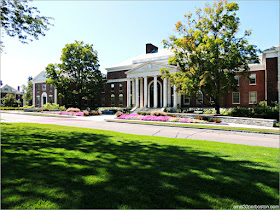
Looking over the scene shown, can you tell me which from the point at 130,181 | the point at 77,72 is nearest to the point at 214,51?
the point at 130,181

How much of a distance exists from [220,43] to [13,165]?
957 inches

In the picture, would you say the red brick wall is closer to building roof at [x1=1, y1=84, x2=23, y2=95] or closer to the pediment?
the pediment

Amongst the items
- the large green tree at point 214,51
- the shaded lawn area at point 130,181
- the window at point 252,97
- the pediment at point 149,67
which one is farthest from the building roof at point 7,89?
the shaded lawn area at point 130,181

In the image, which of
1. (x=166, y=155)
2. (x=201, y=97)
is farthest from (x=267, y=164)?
(x=201, y=97)

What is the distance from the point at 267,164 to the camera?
5344 mm

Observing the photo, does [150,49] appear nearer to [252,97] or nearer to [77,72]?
[77,72]

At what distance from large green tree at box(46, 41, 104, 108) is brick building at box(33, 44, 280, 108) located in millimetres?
4737

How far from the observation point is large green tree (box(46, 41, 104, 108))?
41.8 meters

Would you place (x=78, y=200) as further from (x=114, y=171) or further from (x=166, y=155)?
(x=166, y=155)

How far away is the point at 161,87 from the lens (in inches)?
1478

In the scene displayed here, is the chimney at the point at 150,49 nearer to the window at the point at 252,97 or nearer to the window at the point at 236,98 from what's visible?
the window at the point at 236,98

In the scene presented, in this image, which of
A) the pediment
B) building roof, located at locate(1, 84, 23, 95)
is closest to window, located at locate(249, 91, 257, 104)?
the pediment

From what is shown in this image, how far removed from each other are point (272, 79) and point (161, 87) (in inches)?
722

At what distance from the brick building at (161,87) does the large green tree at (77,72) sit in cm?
474
